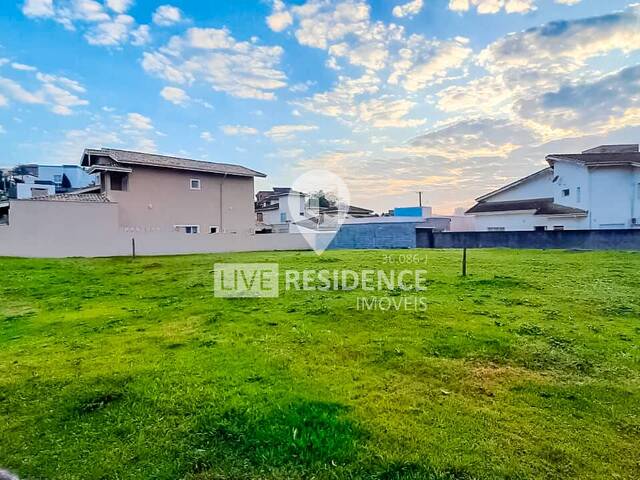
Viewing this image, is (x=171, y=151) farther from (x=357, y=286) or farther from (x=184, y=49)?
(x=357, y=286)

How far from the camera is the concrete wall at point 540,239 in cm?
1210

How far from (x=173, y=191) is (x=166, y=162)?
1390 mm

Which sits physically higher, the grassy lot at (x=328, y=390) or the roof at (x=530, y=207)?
the roof at (x=530, y=207)

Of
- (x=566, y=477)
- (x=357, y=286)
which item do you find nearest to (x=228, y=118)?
(x=357, y=286)

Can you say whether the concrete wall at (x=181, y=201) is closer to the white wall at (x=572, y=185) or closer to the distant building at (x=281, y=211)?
the distant building at (x=281, y=211)

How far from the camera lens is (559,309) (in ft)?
16.1

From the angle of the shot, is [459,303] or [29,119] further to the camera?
[29,119]

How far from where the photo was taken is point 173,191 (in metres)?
17.7

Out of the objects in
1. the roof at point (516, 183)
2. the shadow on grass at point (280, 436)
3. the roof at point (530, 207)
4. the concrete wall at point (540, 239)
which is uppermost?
the roof at point (516, 183)

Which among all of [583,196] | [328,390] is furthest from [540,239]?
[328,390]

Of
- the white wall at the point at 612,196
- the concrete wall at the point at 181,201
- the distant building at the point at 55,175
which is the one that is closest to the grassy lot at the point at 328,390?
the concrete wall at the point at 181,201

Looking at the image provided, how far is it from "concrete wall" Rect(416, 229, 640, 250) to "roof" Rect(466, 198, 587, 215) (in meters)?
5.16

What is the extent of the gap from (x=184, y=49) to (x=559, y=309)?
1098 centimetres

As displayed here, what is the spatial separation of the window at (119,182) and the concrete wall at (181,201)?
19 centimetres
